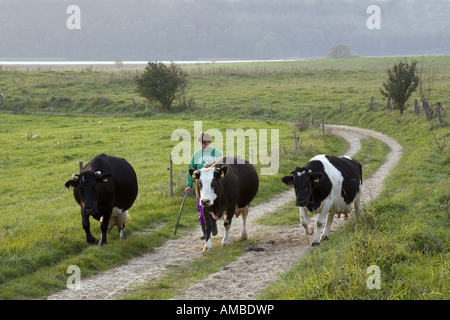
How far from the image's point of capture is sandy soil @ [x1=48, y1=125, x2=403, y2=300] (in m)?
8.53

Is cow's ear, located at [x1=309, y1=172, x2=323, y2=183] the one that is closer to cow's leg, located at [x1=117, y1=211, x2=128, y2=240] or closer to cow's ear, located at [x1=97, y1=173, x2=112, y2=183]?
cow's ear, located at [x1=97, y1=173, x2=112, y2=183]

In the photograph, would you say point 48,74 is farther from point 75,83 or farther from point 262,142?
point 262,142

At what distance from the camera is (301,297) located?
6980 millimetres

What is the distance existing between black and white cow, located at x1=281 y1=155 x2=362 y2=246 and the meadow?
1.86ft

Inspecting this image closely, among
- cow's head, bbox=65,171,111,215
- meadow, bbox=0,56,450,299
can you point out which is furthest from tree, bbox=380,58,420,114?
cow's head, bbox=65,171,111,215

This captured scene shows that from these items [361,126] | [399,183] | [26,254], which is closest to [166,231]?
[26,254]

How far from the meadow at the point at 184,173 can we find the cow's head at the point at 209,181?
1.24 meters

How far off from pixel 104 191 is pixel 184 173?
9.00m

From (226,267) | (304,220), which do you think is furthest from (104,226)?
(304,220)

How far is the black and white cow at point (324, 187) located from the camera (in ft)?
35.7

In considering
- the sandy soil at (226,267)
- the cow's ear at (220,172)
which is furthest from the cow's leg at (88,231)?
the cow's ear at (220,172)

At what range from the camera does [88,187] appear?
35.9 ft

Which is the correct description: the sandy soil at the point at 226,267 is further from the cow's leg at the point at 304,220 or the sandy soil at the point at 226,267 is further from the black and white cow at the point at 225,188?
the black and white cow at the point at 225,188

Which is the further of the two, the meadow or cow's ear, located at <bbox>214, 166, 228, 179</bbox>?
cow's ear, located at <bbox>214, 166, 228, 179</bbox>
